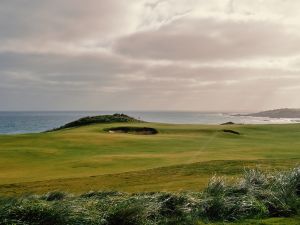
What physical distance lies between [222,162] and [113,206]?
14975 mm

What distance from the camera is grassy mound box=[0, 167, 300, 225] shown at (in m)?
10.7

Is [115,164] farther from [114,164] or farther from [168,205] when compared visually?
[168,205]

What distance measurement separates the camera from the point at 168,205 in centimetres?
1246

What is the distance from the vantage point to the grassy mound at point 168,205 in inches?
422

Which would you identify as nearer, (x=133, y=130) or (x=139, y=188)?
(x=139, y=188)

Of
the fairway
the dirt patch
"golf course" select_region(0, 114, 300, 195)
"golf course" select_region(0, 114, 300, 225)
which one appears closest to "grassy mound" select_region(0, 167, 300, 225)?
"golf course" select_region(0, 114, 300, 225)

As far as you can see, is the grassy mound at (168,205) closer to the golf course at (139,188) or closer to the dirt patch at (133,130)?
the golf course at (139,188)

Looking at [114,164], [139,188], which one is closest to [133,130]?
[114,164]

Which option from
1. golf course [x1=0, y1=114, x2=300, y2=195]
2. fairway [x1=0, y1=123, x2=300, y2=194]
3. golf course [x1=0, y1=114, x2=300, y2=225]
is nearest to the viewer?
golf course [x1=0, y1=114, x2=300, y2=225]

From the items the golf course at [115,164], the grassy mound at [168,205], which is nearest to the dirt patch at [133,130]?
the golf course at [115,164]

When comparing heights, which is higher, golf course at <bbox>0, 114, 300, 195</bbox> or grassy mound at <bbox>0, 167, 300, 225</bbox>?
grassy mound at <bbox>0, 167, 300, 225</bbox>

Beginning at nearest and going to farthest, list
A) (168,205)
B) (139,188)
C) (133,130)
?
(168,205) < (139,188) < (133,130)

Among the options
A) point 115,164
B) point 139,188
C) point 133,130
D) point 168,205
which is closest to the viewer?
point 168,205

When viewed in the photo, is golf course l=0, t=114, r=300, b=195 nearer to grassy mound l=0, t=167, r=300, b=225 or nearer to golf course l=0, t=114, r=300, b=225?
golf course l=0, t=114, r=300, b=225
